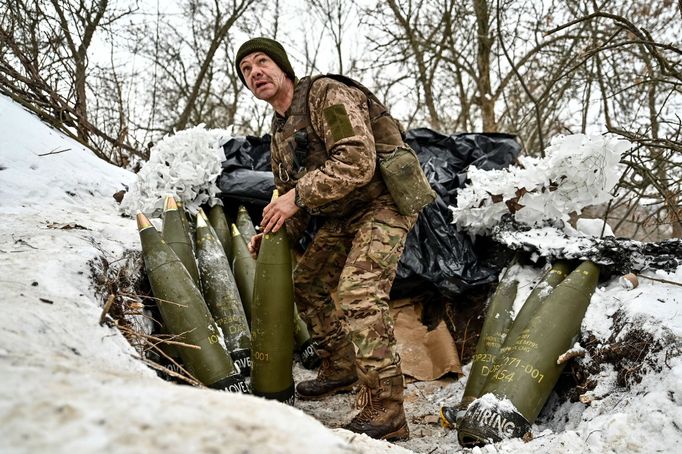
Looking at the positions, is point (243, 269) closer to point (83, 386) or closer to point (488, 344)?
point (488, 344)

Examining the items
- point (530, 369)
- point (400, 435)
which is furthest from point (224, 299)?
A: point (530, 369)

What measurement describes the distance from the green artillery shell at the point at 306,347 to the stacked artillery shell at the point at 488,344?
1.09 meters

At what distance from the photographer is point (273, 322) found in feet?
8.46

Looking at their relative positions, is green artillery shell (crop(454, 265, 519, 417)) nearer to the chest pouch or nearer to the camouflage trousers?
the camouflage trousers

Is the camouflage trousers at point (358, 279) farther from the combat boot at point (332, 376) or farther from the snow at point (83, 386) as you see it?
the snow at point (83, 386)

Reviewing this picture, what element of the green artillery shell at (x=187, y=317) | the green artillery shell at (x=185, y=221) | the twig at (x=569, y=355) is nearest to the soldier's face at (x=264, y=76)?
the green artillery shell at (x=187, y=317)

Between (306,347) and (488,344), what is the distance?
4.16 ft

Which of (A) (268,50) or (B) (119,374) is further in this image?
(A) (268,50)

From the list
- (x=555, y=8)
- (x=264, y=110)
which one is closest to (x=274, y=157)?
(x=555, y=8)

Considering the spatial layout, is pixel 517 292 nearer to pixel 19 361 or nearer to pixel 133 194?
pixel 19 361

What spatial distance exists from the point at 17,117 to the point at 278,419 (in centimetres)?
389

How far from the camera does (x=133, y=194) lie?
3732 mm

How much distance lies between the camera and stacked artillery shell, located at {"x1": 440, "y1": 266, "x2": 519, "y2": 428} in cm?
251

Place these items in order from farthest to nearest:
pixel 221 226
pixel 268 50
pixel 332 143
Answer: pixel 221 226, pixel 268 50, pixel 332 143
